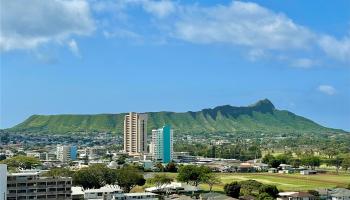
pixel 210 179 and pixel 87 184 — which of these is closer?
pixel 87 184

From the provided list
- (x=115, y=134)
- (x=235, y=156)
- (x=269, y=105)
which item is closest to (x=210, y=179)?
(x=235, y=156)

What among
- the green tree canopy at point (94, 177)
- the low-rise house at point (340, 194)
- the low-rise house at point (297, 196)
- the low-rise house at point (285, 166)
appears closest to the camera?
the low-rise house at point (297, 196)

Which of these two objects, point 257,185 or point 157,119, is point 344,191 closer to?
point 257,185

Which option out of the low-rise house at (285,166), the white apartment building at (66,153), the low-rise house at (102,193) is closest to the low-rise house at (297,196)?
the low-rise house at (102,193)

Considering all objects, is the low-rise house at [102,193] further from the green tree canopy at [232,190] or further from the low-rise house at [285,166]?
the low-rise house at [285,166]

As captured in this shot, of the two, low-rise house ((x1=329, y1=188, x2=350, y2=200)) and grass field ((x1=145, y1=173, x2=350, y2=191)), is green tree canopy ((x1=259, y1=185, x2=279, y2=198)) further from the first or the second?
grass field ((x1=145, y1=173, x2=350, y2=191))

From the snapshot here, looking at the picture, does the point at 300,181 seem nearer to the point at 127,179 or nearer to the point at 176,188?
the point at 176,188
